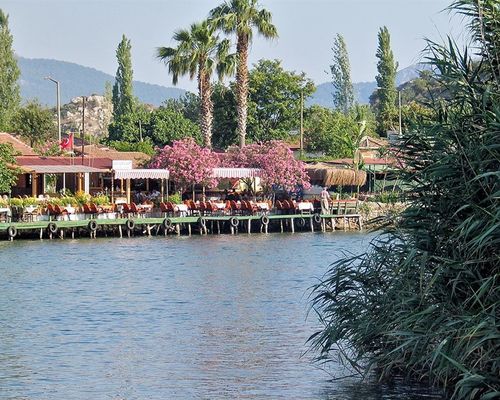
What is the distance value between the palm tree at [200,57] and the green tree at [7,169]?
47.2 ft

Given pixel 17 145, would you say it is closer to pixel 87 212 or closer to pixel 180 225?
pixel 180 225

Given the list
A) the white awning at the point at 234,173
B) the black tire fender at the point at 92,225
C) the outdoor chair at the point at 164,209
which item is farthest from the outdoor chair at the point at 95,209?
the white awning at the point at 234,173

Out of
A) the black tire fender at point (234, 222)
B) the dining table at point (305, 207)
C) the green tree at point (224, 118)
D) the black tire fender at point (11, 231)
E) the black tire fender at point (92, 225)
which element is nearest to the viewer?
the black tire fender at point (11, 231)

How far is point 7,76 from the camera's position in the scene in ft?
304

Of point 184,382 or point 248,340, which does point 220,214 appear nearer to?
point 248,340

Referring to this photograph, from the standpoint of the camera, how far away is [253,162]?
2554 inches

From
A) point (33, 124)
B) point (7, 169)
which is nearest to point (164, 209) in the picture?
point (7, 169)

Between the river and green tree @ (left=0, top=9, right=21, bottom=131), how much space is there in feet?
159

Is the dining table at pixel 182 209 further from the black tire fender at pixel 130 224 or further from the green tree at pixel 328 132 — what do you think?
the green tree at pixel 328 132

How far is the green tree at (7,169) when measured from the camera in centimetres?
5439

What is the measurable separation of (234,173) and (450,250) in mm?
49441

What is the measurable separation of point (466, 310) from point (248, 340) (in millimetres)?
9240

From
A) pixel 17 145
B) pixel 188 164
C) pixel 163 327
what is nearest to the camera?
pixel 163 327

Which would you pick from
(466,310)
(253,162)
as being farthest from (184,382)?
(253,162)
